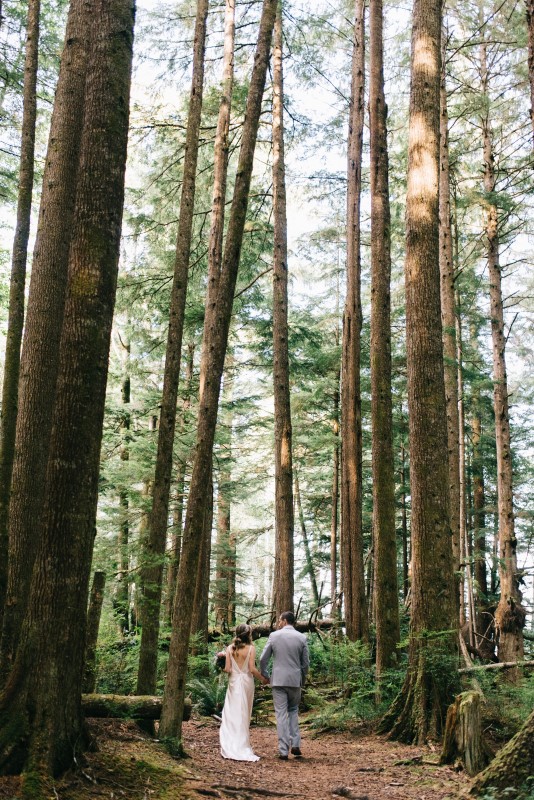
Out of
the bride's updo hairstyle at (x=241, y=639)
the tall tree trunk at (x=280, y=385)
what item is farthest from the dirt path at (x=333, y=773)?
the tall tree trunk at (x=280, y=385)

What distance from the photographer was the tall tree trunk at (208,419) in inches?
279

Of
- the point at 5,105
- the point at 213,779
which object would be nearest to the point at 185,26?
the point at 5,105

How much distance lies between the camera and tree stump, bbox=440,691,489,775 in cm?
645

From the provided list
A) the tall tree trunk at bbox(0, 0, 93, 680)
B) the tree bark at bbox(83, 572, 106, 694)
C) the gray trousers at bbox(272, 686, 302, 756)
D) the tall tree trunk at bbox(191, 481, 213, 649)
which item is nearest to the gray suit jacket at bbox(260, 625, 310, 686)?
the gray trousers at bbox(272, 686, 302, 756)

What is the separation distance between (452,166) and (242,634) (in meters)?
14.4

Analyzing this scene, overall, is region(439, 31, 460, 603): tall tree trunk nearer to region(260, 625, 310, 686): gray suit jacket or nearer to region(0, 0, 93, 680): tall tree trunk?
region(260, 625, 310, 686): gray suit jacket

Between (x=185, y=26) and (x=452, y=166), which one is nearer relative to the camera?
(x=185, y=26)

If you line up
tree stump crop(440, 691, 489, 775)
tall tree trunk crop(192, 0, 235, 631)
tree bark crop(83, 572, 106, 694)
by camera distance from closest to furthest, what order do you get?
tree stump crop(440, 691, 489, 775), tree bark crop(83, 572, 106, 694), tall tree trunk crop(192, 0, 235, 631)

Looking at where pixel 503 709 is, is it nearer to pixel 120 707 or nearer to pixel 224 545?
pixel 120 707

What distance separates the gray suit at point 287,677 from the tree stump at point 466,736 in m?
2.40

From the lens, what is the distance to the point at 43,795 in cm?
432

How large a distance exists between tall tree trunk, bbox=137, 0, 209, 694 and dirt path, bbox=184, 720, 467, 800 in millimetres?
1531

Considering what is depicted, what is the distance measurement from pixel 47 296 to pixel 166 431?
10.7 feet

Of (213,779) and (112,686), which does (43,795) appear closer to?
(213,779)
